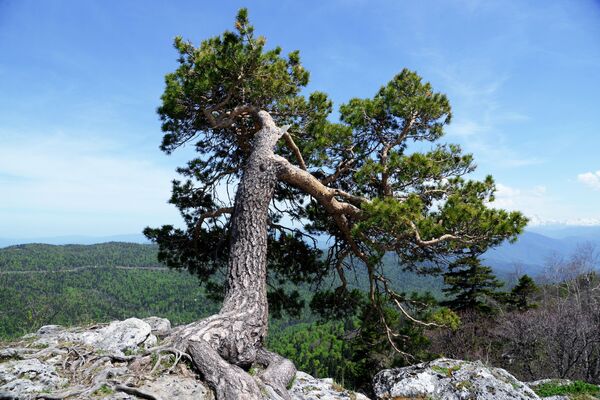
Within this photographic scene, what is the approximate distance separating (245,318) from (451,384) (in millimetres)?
3509

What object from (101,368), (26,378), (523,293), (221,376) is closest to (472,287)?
(523,293)

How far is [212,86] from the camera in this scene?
7332 mm

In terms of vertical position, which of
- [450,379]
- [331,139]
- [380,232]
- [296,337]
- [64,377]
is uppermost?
[331,139]

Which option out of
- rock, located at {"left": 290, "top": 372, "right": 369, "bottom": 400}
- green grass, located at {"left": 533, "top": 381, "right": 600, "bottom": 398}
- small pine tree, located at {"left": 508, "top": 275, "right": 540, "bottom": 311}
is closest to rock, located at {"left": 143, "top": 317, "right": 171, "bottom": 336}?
rock, located at {"left": 290, "top": 372, "right": 369, "bottom": 400}

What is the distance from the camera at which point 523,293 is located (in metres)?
24.5

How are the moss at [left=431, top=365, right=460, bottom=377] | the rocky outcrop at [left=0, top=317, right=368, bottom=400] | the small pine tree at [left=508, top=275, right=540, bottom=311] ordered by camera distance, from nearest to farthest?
the rocky outcrop at [left=0, top=317, right=368, bottom=400] < the moss at [left=431, top=365, right=460, bottom=377] < the small pine tree at [left=508, top=275, right=540, bottom=311]

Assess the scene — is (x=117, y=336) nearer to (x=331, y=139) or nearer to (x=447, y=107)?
(x=331, y=139)

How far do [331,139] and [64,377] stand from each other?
6.22 metres

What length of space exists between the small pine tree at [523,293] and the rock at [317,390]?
75.0 feet

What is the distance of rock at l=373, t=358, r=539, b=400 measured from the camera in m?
5.38

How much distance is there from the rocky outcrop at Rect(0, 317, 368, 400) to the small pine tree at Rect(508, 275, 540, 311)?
2418 centimetres

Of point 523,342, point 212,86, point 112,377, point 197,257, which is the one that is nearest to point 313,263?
point 197,257

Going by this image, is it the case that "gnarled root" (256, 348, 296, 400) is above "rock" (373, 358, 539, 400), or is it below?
above

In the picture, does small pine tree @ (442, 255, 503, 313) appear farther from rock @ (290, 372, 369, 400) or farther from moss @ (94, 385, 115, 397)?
moss @ (94, 385, 115, 397)
